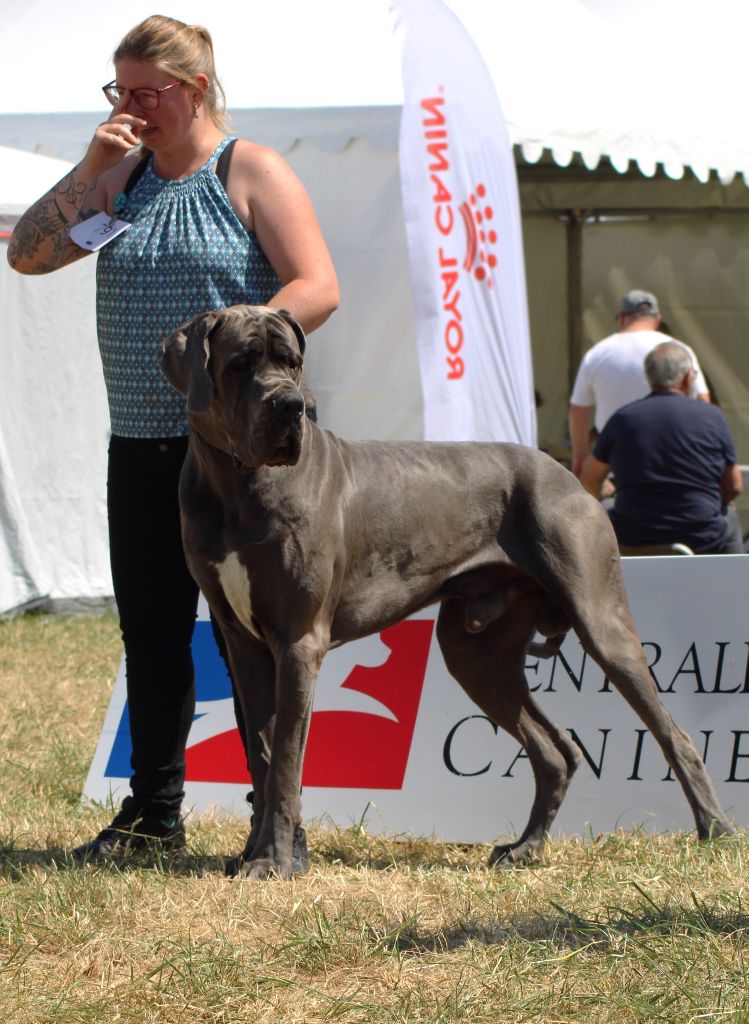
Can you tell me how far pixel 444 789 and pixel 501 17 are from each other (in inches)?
300

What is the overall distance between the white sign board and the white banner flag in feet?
11.1

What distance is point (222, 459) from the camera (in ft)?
11.8

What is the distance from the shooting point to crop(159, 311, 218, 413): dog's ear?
345cm

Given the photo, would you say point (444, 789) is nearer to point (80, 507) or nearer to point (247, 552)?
point (247, 552)

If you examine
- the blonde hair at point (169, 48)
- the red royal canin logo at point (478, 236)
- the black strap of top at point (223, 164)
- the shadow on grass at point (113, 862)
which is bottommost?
the shadow on grass at point (113, 862)

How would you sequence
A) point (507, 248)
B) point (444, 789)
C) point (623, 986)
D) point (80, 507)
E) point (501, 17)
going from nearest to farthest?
point (623, 986) → point (444, 789) → point (507, 248) → point (80, 507) → point (501, 17)

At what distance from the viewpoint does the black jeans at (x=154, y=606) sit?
13.2 feet

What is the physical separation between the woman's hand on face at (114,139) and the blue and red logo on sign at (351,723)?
1.75 meters

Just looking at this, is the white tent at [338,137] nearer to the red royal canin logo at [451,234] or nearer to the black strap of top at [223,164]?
the red royal canin logo at [451,234]

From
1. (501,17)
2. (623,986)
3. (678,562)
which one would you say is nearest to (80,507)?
(501,17)

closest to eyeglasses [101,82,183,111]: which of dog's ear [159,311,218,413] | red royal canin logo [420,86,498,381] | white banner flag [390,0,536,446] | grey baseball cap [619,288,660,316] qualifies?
dog's ear [159,311,218,413]

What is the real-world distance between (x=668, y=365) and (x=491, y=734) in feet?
10.9

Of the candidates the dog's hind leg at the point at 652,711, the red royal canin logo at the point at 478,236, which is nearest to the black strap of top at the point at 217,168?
the dog's hind leg at the point at 652,711

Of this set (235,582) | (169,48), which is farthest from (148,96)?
(235,582)
